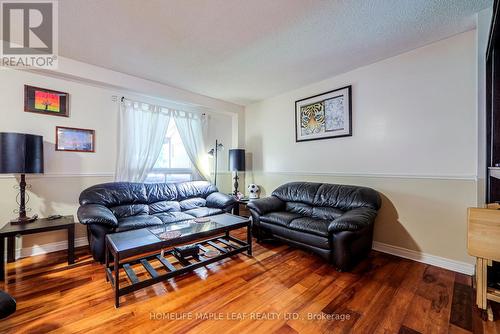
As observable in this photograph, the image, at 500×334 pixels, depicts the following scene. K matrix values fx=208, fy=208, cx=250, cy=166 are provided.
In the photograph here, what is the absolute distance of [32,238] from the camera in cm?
254

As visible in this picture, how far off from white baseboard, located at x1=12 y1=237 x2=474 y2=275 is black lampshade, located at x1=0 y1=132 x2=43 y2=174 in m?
1.02

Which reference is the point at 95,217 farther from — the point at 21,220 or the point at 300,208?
the point at 300,208

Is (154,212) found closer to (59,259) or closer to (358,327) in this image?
A: (59,259)

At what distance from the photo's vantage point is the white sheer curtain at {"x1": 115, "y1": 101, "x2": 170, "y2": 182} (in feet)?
10.7

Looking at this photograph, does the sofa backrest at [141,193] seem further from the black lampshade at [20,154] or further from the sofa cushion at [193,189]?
the black lampshade at [20,154]

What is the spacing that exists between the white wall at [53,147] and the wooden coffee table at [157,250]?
121 centimetres

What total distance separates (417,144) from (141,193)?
3727 mm

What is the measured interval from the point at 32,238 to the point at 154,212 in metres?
1.37

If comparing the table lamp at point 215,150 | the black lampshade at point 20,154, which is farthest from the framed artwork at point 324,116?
the black lampshade at point 20,154

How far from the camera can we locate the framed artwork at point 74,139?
109 inches

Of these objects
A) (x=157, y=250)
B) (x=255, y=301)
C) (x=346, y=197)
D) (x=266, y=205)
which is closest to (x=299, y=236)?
(x=266, y=205)

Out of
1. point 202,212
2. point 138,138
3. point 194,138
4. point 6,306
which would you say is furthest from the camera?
point 194,138

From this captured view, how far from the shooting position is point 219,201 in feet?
11.3

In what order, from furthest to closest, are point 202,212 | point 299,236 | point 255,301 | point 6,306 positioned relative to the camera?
point 202,212
point 299,236
point 255,301
point 6,306
